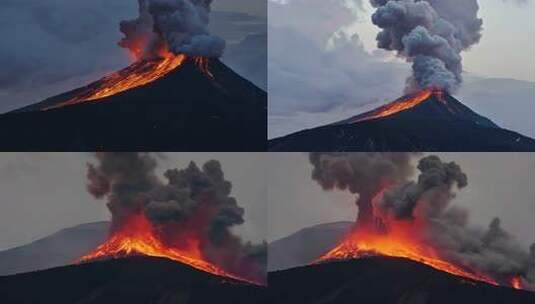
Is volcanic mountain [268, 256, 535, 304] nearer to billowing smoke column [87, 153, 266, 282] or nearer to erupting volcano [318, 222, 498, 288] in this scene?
erupting volcano [318, 222, 498, 288]

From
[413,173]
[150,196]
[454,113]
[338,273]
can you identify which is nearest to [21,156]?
[150,196]

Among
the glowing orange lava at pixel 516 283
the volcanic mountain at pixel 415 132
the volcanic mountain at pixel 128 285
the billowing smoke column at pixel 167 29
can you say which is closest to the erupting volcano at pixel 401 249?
the glowing orange lava at pixel 516 283

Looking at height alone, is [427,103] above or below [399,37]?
below

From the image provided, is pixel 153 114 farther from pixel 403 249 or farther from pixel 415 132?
pixel 403 249

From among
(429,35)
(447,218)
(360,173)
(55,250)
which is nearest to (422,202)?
(447,218)

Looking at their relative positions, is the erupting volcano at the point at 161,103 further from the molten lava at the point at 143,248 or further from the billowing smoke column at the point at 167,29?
the molten lava at the point at 143,248

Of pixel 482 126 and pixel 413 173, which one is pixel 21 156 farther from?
pixel 482 126
